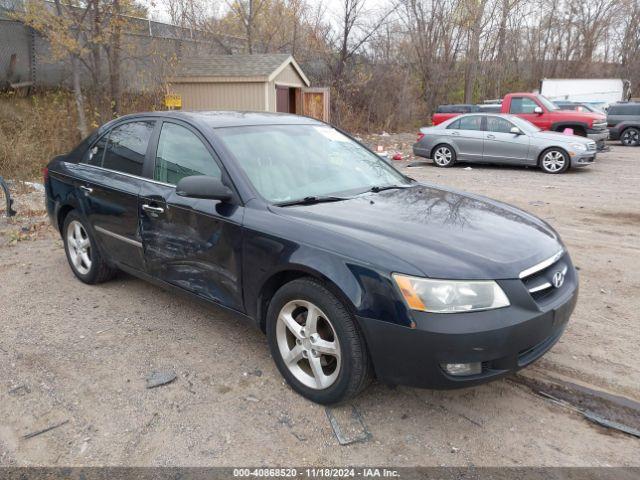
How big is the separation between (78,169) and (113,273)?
1018mm

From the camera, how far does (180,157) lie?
12.9 ft

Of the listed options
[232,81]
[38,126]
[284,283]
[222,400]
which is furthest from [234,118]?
[232,81]

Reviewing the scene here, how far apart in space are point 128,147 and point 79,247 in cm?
124

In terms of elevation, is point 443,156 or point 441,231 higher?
point 441,231

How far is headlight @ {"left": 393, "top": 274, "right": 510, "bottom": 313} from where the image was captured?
2594mm

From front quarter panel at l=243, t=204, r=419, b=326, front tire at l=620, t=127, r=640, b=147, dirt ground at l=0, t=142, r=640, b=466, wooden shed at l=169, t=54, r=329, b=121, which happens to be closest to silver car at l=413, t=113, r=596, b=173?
wooden shed at l=169, t=54, r=329, b=121

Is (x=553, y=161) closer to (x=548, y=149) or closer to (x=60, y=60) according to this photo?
(x=548, y=149)

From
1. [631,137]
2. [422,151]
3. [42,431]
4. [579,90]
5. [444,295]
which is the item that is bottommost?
[42,431]

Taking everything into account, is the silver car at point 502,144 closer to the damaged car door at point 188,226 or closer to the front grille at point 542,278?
the front grille at point 542,278

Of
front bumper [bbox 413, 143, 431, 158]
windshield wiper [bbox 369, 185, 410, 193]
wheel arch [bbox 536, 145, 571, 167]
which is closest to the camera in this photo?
windshield wiper [bbox 369, 185, 410, 193]

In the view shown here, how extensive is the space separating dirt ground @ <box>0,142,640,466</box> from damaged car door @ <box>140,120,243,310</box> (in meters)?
0.30

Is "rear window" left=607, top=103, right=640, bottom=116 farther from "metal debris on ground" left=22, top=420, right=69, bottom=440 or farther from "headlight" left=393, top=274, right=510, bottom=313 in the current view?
"metal debris on ground" left=22, top=420, right=69, bottom=440

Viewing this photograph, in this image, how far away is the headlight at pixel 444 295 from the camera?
2.59m

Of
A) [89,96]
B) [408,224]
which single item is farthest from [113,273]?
[89,96]
